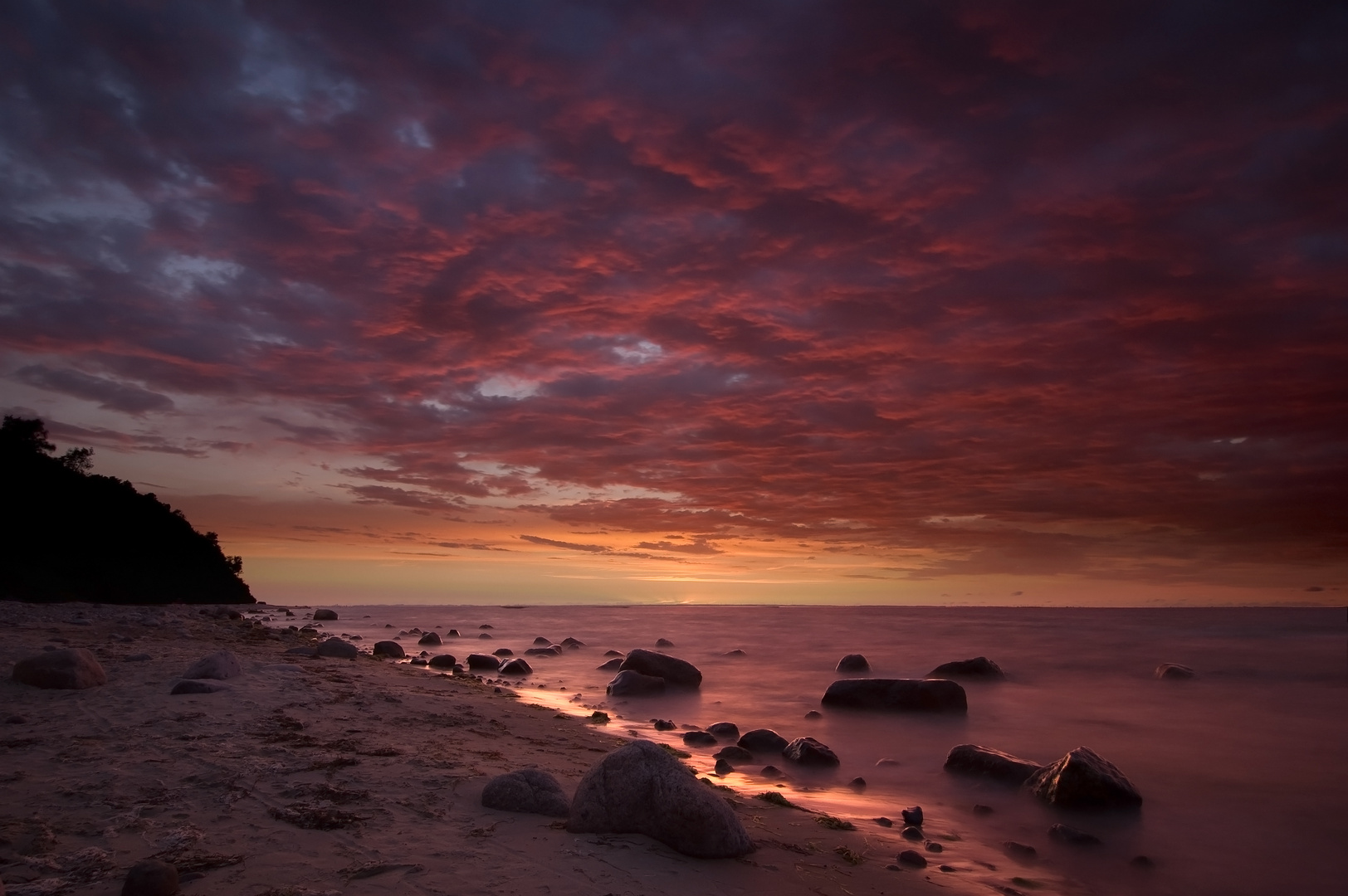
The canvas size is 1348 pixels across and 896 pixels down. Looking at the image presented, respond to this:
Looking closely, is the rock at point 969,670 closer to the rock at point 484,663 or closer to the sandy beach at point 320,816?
the rock at point 484,663

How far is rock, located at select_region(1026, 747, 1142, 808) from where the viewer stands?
9.56m

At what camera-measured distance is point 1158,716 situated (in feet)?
56.1

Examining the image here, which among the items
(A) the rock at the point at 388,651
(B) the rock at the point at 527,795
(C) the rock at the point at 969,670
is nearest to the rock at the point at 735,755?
(B) the rock at the point at 527,795

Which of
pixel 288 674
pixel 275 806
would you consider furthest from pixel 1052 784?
pixel 288 674

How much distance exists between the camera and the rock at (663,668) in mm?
21047

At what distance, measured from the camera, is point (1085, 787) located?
9.60 meters

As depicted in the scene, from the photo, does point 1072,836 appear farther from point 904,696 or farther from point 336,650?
point 336,650

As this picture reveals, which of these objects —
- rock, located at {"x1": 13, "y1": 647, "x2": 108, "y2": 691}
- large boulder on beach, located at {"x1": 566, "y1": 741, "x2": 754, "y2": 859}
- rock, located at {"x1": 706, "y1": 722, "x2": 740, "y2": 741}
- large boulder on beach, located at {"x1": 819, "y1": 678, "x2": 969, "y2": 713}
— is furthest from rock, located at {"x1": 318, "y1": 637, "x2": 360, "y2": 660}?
large boulder on beach, located at {"x1": 566, "y1": 741, "x2": 754, "y2": 859}

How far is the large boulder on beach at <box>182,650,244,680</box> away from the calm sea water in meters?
6.97

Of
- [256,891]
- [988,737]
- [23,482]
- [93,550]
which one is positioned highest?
[23,482]

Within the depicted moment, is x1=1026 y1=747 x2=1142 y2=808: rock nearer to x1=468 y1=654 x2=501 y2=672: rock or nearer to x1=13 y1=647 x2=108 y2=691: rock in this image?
x1=13 y1=647 x2=108 y2=691: rock

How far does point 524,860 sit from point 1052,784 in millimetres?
7613

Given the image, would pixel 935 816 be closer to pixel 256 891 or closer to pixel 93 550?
pixel 256 891

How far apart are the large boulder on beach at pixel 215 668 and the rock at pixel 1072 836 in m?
12.7
